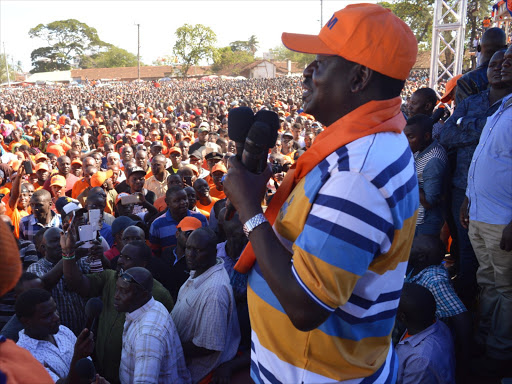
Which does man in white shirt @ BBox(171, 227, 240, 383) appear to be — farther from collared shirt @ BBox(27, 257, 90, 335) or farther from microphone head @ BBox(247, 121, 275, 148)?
microphone head @ BBox(247, 121, 275, 148)

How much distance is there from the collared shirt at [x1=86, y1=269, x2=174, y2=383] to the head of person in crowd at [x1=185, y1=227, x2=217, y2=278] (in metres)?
0.37

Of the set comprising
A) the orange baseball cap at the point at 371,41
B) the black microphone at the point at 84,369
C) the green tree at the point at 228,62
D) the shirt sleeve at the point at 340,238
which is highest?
the green tree at the point at 228,62

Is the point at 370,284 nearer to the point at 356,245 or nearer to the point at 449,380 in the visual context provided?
the point at 356,245

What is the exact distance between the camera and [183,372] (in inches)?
111

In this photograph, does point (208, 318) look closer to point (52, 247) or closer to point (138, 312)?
point (138, 312)

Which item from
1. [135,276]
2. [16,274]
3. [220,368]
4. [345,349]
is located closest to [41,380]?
[16,274]

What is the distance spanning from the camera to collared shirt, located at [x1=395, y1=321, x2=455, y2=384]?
258 centimetres

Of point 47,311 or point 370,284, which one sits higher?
point 370,284

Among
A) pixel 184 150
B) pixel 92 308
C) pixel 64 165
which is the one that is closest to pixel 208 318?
pixel 92 308

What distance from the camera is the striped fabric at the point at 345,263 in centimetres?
97

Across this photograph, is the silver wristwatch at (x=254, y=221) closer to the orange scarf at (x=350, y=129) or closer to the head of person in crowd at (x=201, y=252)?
the orange scarf at (x=350, y=129)

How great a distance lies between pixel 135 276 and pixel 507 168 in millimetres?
2325

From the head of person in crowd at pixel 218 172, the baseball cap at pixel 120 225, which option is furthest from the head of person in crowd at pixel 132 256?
the head of person in crowd at pixel 218 172

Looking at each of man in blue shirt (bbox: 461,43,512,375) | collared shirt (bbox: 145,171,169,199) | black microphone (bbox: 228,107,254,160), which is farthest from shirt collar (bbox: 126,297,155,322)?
collared shirt (bbox: 145,171,169,199)
